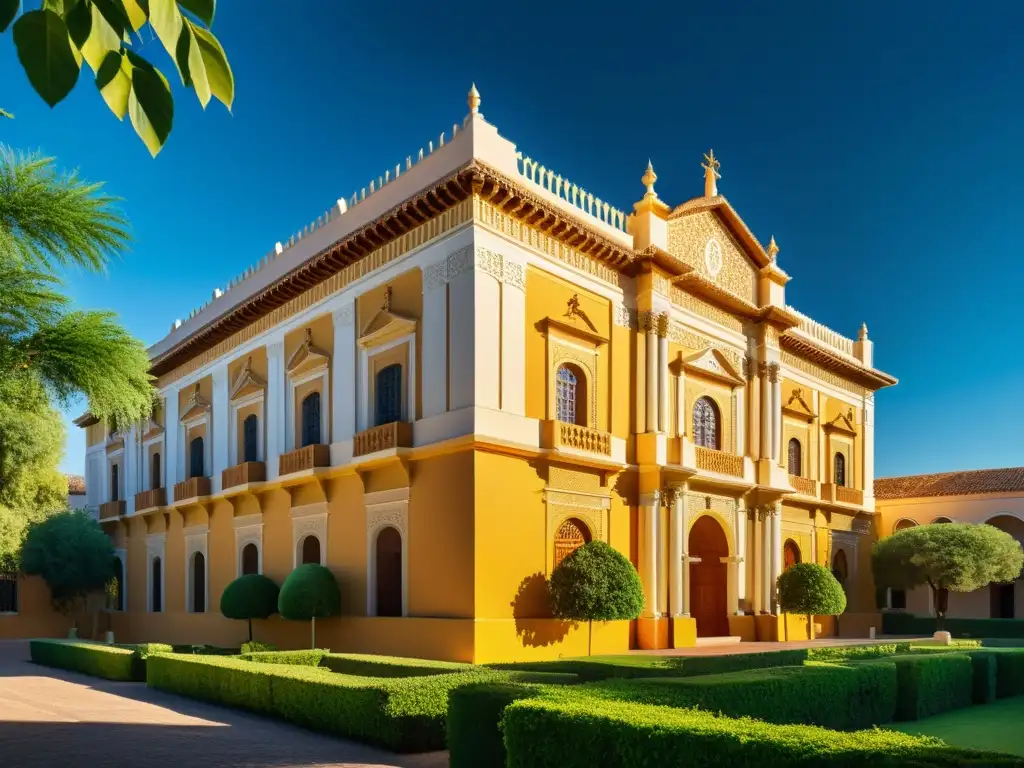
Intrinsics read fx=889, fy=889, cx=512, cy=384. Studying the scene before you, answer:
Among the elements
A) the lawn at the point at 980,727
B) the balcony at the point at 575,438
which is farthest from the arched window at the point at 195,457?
the lawn at the point at 980,727

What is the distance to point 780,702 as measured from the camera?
10305 millimetres

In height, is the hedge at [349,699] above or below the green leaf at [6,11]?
below

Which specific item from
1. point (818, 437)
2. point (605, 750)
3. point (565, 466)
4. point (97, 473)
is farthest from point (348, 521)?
point (97, 473)

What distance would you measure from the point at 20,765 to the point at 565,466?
11895mm

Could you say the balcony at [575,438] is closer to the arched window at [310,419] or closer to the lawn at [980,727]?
the arched window at [310,419]

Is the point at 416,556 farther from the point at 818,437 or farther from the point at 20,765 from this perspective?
the point at 818,437

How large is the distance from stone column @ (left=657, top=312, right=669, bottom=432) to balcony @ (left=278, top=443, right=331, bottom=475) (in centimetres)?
804

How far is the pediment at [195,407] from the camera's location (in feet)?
91.6

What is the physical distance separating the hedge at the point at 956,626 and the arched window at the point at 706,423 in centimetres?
1298

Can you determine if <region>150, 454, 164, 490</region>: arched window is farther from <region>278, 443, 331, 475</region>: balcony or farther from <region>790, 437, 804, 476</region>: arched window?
<region>790, 437, 804, 476</region>: arched window

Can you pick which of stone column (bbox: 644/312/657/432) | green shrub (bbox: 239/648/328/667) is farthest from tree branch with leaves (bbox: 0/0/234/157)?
stone column (bbox: 644/312/657/432)

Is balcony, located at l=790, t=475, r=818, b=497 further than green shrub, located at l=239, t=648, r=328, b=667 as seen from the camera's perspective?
Yes

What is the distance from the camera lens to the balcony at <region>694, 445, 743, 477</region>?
22.5m

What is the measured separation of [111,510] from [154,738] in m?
25.3
